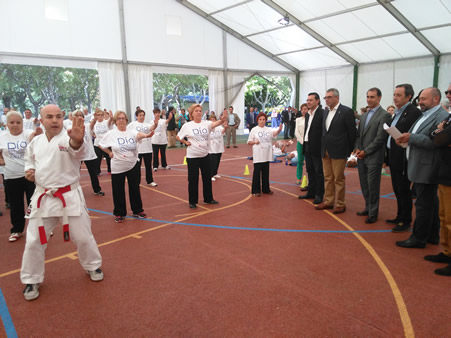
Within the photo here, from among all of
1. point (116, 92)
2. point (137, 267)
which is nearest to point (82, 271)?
point (137, 267)

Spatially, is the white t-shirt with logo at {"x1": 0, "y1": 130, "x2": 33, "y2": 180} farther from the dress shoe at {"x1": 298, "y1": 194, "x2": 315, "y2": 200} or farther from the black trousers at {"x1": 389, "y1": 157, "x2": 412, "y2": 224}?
the black trousers at {"x1": 389, "y1": 157, "x2": 412, "y2": 224}

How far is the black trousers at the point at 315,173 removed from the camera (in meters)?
6.57

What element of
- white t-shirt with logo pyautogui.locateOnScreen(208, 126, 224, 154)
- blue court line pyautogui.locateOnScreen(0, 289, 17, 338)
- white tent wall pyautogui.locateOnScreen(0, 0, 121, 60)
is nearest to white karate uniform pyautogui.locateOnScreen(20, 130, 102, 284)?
blue court line pyautogui.locateOnScreen(0, 289, 17, 338)

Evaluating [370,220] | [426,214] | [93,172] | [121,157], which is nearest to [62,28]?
[93,172]

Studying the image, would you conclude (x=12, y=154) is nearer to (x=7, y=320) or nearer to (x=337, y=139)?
(x=7, y=320)

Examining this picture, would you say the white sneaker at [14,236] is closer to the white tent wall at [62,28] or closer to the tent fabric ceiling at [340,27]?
the white tent wall at [62,28]

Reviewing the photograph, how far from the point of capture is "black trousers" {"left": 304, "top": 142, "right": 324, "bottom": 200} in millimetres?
6570

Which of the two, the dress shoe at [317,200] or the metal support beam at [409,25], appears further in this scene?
the metal support beam at [409,25]

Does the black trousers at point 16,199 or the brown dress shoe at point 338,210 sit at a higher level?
the black trousers at point 16,199

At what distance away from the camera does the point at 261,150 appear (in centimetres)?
722

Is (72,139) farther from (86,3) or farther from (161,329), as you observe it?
(86,3)

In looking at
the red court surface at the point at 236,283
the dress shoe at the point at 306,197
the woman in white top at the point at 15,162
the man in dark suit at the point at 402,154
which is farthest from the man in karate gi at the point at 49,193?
the dress shoe at the point at 306,197

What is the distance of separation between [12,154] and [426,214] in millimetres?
5881

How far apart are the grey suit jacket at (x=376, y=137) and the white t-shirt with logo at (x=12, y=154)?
5.40 meters
